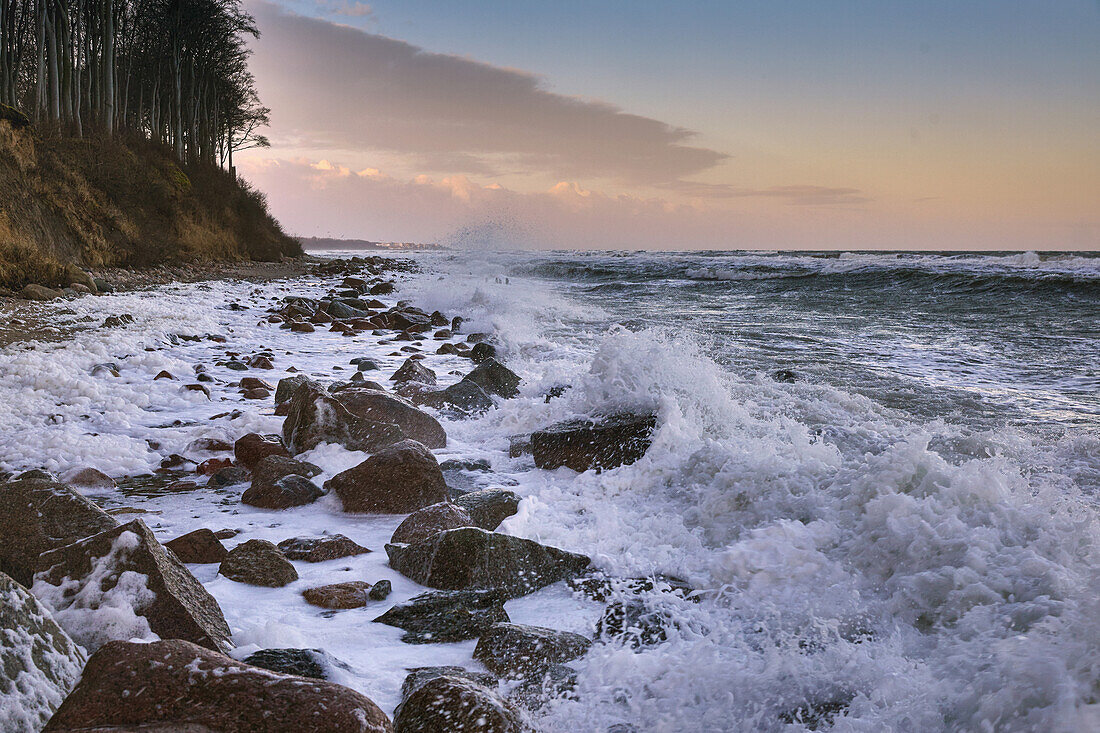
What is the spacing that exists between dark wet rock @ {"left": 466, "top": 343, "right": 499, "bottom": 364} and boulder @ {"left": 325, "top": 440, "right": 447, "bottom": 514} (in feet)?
15.0

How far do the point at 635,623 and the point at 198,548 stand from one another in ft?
6.07

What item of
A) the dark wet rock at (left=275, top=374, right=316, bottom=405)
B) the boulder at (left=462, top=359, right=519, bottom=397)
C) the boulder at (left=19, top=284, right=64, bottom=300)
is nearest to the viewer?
the dark wet rock at (left=275, top=374, right=316, bottom=405)

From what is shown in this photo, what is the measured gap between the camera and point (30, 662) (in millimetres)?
1626

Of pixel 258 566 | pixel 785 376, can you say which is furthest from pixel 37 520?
pixel 785 376

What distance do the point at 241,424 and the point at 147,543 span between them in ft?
9.30

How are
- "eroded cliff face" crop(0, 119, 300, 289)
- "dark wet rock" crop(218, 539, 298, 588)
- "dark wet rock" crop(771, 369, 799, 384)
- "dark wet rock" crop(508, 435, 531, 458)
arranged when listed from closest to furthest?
"dark wet rock" crop(218, 539, 298, 588), "dark wet rock" crop(508, 435, 531, 458), "dark wet rock" crop(771, 369, 799, 384), "eroded cliff face" crop(0, 119, 300, 289)

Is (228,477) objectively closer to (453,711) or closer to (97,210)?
(453,711)

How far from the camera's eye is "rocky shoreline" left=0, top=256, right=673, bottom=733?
1588 millimetres

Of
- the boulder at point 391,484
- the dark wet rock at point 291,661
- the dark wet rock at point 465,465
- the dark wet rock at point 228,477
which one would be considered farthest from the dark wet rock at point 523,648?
the dark wet rock at point 228,477

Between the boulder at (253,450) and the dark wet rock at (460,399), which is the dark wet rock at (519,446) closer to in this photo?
the dark wet rock at (460,399)

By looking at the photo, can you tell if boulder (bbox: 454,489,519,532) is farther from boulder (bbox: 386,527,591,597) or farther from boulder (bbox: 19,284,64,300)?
boulder (bbox: 19,284,64,300)

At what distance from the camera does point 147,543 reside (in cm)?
220

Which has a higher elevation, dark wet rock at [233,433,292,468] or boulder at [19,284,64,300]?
boulder at [19,284,64,300]

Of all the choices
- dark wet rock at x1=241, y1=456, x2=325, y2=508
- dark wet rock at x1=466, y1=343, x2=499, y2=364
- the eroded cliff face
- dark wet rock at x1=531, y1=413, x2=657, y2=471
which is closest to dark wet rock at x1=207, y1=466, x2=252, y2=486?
dark wet rock at x1=241, y1=456, x2=325, y2=508
